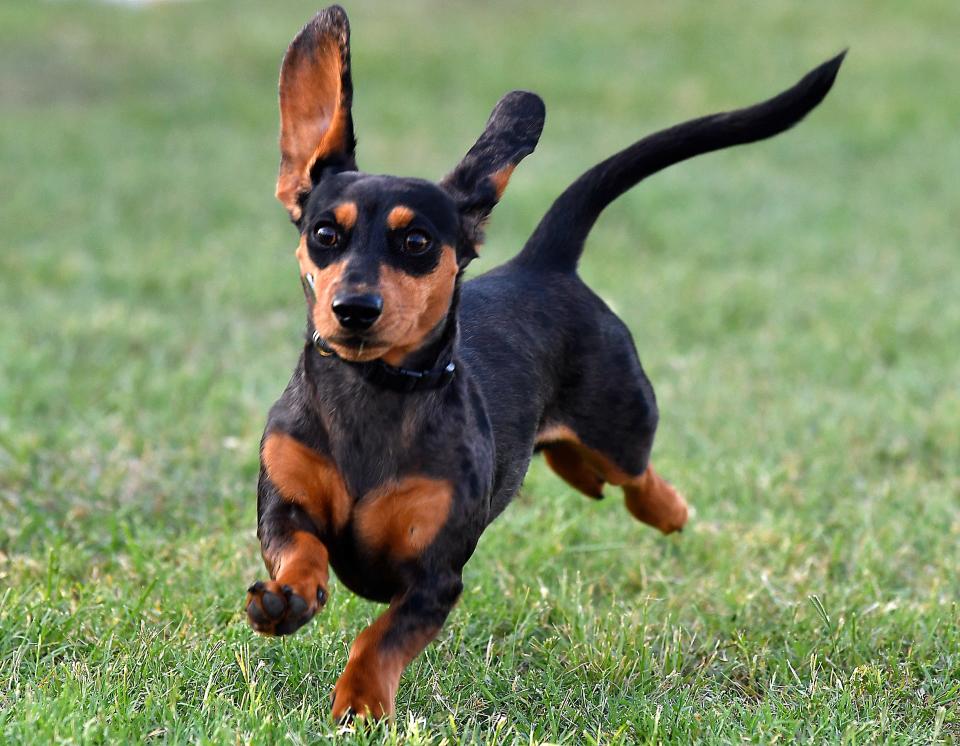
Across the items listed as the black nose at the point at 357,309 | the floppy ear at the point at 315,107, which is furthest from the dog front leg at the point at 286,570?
the floppy ear at the point at 315,107

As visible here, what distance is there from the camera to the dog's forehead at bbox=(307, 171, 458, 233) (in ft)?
9.64

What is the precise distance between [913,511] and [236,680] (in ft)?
9.68

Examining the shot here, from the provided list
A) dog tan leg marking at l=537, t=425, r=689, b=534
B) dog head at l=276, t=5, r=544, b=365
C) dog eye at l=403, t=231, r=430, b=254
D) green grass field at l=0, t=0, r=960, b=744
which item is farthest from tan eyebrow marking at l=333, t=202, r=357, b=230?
dog tan leg marking at l=537, t=425, r=689, b=534

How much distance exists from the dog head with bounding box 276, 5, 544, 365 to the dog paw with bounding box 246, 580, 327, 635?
52 cm

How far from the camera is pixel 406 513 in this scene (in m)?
2.95

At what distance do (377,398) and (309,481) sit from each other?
0.80 feet

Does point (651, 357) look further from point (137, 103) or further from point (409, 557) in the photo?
point (137, 103)

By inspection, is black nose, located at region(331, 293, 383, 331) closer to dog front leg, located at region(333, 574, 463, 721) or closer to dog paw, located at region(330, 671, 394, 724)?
dog front leg, located at region(333, 574, 463, 721)

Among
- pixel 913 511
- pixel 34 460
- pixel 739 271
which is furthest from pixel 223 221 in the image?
pixel 913 511

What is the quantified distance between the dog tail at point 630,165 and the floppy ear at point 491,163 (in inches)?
27.4

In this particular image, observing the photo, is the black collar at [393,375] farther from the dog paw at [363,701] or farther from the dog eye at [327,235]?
the dog paw at [363,701]

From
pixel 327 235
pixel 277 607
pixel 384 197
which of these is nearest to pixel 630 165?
pixel 384 197

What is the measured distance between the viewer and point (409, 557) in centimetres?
294

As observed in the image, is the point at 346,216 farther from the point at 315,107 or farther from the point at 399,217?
the point at 315,107
